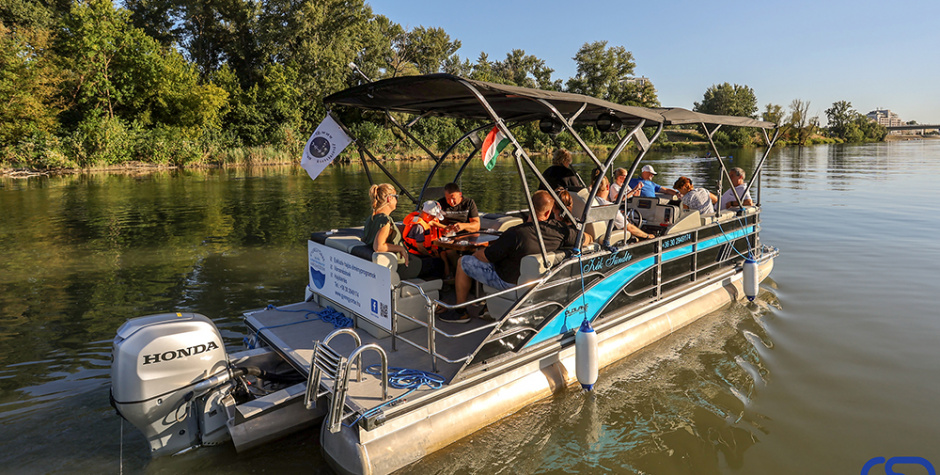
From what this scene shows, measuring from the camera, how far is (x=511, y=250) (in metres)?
5.08

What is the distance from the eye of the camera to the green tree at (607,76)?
71.4m

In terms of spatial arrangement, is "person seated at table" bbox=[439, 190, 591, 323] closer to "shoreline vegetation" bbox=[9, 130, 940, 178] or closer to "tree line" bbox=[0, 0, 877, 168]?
"tree line" bbox=[0, 0, 877, 168]

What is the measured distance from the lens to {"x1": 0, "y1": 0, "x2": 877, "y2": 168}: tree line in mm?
29641

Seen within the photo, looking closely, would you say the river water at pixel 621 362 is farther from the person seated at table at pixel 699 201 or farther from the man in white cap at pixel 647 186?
the man in white cap at pixel 647 186

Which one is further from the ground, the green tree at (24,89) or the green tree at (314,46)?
the green tree at (314,46)

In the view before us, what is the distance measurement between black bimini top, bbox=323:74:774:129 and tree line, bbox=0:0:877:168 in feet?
82.7

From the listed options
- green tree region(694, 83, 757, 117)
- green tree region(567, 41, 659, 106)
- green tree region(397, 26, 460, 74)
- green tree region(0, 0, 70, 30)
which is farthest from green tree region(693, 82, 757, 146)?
green tree region(0, 0, 70, 30)

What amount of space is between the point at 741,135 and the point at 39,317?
69952 mm

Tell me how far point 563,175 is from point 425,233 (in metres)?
2.20

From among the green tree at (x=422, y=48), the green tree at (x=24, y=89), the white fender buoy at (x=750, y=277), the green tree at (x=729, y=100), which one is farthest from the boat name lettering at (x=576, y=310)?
the green tree at (x=729, y=100)

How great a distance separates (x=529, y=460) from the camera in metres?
4.33

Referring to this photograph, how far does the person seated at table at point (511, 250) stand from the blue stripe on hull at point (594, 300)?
1.67ft

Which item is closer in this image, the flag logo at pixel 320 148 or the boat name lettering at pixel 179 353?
the boat name lettering at pixel 179 353

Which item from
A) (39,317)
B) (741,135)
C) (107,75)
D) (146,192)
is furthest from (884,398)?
(741,135)
